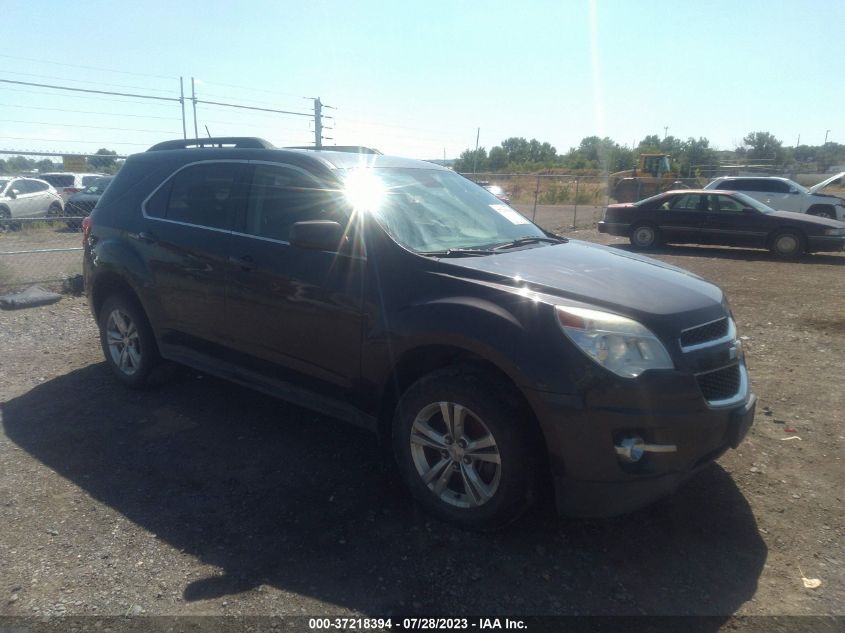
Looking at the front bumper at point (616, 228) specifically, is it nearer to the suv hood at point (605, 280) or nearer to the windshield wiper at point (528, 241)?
the windshield wiper at point (528, 241)

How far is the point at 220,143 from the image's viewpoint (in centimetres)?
504

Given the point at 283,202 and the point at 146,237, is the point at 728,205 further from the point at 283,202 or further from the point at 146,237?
the point at 146,237

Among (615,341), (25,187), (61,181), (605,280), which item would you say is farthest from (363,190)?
(61,181)

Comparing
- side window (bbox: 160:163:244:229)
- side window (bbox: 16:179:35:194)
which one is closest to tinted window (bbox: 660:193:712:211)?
side window (bbox: 160:163:244:229)

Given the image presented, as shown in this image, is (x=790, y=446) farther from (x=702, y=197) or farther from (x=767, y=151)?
(x=767, y=151)

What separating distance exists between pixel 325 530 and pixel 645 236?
14.1 metres

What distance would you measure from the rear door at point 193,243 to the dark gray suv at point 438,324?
0.05 ft

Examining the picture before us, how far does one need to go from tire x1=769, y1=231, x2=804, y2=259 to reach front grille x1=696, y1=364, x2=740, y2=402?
12.3m

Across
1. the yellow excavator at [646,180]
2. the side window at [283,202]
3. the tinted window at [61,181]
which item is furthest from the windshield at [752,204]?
the tinted window at [61,181]

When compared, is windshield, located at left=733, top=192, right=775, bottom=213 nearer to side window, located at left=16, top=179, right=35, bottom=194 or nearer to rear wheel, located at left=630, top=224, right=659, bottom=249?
rear wheel, located at left=630, top=224, right=659, bottom=249

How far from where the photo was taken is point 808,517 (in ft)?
11.3

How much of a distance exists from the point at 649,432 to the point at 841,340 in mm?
5170

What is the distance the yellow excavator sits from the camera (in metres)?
31.0

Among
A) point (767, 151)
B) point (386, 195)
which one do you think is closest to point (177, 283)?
point (386, 195)
